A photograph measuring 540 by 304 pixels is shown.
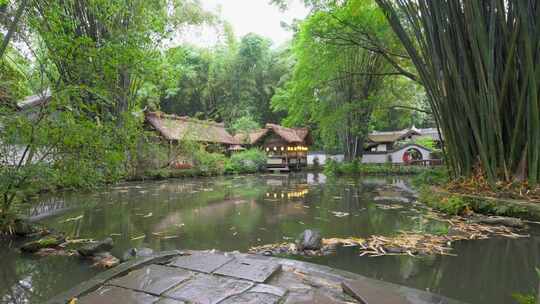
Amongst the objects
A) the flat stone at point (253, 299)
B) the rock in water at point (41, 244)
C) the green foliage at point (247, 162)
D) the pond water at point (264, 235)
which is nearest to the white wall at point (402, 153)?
the green foliage at point (247, 162)

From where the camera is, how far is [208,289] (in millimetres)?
2248

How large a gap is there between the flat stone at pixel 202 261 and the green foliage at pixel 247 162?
668 inches

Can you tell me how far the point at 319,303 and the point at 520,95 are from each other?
19.2 ft

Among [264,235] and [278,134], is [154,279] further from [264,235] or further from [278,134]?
[278,134]

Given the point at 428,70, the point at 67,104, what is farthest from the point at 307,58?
the point at 67,104

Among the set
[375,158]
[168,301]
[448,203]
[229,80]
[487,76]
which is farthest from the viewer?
[229,80]

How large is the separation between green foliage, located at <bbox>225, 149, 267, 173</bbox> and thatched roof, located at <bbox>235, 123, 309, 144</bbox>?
2.18 meters

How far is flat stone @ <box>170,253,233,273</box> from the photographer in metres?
2.71

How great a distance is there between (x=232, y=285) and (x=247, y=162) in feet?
63.5

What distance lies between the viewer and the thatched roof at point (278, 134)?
23.7 m

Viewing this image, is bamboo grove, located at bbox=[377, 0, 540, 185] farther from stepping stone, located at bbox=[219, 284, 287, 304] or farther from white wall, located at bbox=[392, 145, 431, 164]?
white wall, located at bbox=[392, 145, 431, 164]

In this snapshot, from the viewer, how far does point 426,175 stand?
1116 centimetres

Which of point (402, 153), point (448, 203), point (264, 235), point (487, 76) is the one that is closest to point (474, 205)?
point (448, 203)

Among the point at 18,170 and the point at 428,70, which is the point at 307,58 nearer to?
the point at 428,70
